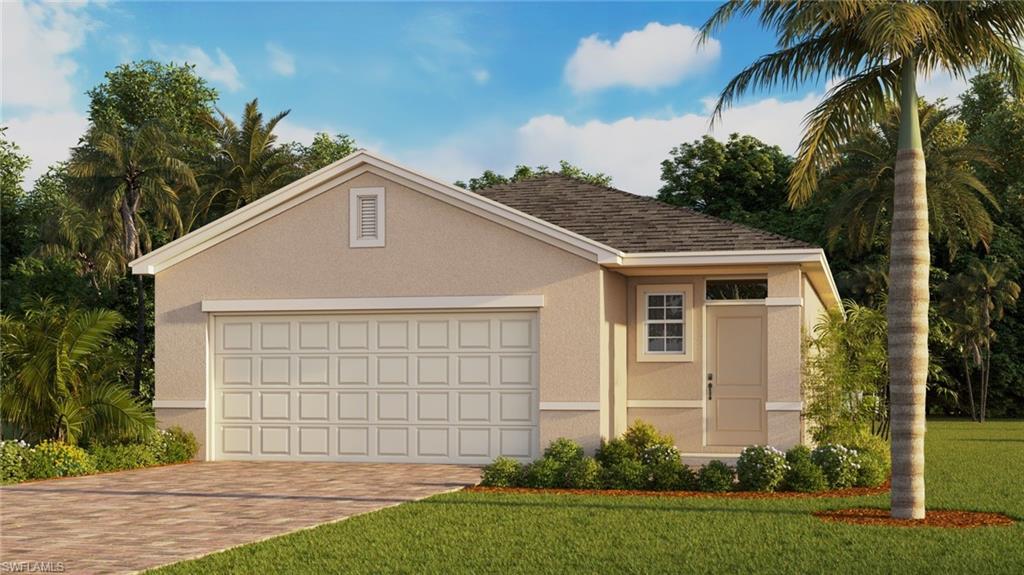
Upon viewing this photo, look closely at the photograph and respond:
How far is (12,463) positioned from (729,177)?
3691 cm

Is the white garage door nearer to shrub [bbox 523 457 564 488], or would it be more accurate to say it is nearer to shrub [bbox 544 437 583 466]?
shrub [bbox 544 437 583 466]

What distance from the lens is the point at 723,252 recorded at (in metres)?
17.9

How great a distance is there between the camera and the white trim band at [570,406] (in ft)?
57.5

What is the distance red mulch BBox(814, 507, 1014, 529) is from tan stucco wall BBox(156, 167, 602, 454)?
207 inches

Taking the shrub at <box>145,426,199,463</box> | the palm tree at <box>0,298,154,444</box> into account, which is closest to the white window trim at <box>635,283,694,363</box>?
the shrub at <box>145,426,199,463</box>

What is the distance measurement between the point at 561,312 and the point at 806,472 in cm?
459

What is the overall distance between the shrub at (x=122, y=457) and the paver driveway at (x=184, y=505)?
46cm

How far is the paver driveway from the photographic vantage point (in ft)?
33.9

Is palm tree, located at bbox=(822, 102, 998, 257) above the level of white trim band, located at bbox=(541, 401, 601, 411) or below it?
above

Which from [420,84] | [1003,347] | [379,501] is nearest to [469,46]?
[420,84]

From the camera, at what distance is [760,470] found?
49.0ft

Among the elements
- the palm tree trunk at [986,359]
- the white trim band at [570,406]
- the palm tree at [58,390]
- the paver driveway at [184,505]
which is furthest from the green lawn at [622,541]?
the palm tree trunk at [986,359]

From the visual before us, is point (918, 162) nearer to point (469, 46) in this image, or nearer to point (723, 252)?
point (723, 252)

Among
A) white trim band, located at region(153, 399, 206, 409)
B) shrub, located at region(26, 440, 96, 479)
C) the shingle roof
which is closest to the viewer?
shrub, located at region(26, 440, 96, 479)
